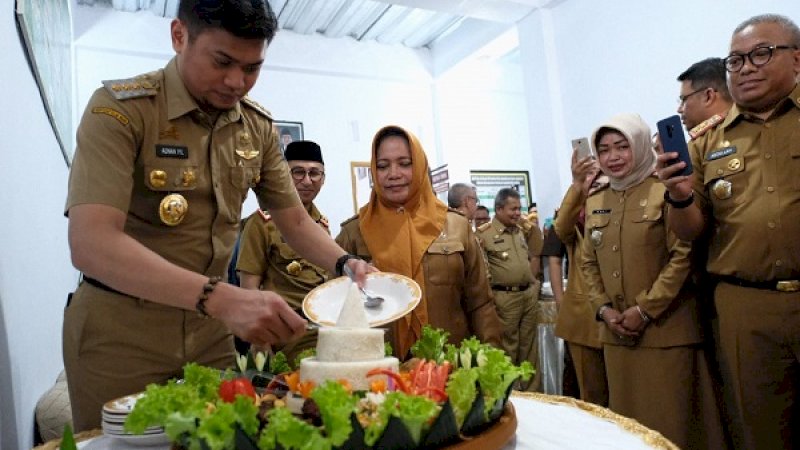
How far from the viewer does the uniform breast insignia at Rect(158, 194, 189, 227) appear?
4.62 ft

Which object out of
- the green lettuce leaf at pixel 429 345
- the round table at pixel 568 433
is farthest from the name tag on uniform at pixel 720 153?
the green lettuce leaf at pixel 429 345

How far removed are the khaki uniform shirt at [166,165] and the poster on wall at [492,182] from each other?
19.9 ft

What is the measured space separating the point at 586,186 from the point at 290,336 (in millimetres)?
2032

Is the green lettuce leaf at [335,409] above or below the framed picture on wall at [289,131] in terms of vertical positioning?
below

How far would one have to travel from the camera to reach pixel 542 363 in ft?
14.2

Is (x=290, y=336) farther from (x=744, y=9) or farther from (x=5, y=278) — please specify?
(x=744, y=9)

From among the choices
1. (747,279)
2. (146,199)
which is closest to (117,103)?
(146,199)

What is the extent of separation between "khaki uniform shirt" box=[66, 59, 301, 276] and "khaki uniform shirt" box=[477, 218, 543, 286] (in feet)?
10.4

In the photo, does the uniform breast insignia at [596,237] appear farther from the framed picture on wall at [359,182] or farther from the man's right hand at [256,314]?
the framed picture on wall at [359,182]

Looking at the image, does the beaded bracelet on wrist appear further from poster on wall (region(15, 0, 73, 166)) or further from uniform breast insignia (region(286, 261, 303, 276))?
uniform breast insignia (region(286, 261, 303, 276))

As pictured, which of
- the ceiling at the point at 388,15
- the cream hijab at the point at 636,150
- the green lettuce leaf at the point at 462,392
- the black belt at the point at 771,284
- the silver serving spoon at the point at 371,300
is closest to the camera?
the green lettuce leaf at the point at 462,392

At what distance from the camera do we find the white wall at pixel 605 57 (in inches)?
164

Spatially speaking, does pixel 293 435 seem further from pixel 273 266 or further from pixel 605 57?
pixel 605 57

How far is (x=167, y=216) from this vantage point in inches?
55.7
